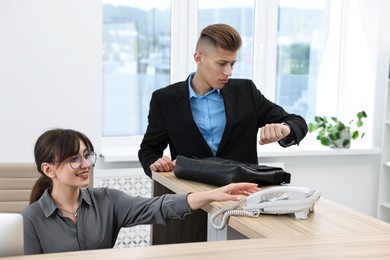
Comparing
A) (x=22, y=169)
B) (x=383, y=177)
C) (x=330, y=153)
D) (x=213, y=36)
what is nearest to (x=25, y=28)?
(x=22, y=169)

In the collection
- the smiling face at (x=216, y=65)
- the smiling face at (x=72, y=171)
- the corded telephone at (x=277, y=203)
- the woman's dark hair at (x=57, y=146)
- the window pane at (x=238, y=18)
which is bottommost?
the corded telephone at (x=277, y=203)

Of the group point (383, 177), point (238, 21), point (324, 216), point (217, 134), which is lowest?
point (383, 177)

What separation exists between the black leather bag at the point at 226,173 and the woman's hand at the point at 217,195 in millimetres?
150

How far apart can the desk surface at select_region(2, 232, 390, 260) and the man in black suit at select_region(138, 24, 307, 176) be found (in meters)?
0.97

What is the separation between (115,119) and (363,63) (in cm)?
200

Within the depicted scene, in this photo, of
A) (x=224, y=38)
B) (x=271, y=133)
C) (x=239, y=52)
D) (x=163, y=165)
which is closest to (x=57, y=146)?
(x=163, y=165)

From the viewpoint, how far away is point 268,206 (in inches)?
76.0

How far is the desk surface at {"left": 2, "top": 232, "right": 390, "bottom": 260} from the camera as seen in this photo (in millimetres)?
1497

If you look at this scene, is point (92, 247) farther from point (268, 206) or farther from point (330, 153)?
point (330, 153)

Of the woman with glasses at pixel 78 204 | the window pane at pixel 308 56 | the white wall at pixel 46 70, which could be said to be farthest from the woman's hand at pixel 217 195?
the window pane at pixel 308 56

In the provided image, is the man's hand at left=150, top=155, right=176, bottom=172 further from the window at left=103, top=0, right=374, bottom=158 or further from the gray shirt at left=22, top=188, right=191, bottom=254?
the window at left=103, top=0, right=374, bottom=158

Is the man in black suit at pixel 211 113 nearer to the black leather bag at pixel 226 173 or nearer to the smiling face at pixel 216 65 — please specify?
the smiling face at pixel 216 65

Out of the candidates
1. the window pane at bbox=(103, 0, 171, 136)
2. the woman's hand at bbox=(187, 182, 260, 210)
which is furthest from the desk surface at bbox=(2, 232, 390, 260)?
the window pane at bbox=(103, 0, 171, 136)

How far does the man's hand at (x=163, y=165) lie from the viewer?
8.80 feet
